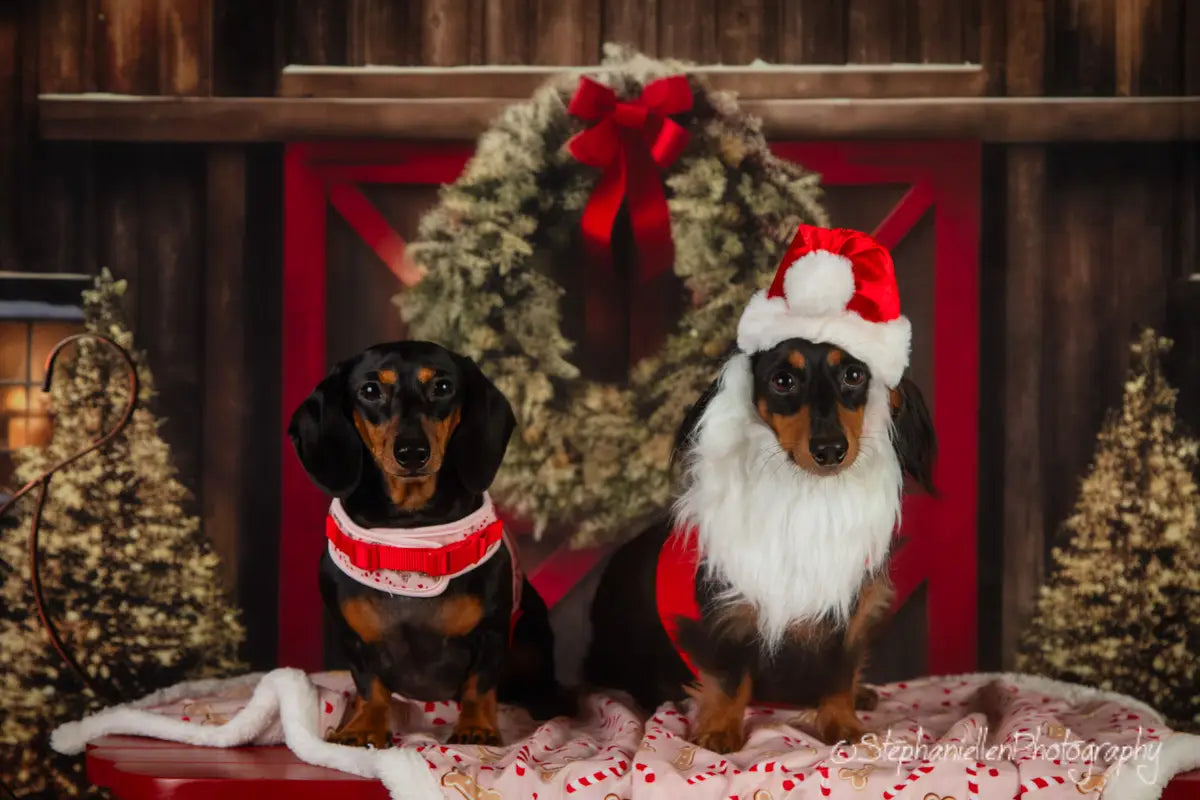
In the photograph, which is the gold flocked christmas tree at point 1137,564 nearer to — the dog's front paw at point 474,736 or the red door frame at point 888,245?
the red door frame at point 888,245

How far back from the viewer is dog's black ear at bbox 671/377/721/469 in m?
2.22

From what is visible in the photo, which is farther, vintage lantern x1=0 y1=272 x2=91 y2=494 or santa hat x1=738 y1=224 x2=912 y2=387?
Result: vintage lantern x1=0 y1=272 x2=91 y2=494

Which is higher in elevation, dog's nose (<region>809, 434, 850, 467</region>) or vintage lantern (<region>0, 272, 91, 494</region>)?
vintage lantern (<region>0, 272, 91, 494</region>)

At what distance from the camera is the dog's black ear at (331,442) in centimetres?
205

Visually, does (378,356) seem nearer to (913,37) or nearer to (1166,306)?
(913,37)

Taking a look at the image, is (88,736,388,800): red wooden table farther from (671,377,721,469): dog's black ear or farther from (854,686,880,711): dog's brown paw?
(854,686,880,711): dog's brown paw

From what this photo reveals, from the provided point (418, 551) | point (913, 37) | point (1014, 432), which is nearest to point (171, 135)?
point (418, 551)

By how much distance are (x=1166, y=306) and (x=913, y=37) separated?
0.89 meters

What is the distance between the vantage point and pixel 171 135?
9.30ft

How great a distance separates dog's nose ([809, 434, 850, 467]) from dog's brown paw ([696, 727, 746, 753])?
53cm

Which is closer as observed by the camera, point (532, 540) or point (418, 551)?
point (418, 551)

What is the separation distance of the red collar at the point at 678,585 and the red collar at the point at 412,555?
0.36m

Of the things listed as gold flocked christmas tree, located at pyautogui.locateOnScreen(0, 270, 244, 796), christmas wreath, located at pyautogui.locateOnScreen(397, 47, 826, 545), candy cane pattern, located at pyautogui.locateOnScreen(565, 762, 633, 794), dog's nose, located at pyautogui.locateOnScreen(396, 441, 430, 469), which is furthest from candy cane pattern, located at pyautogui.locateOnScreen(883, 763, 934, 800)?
gold flocked christmas tree, located at pyautogui.locateOnScreen(0, 270, 244, 796)

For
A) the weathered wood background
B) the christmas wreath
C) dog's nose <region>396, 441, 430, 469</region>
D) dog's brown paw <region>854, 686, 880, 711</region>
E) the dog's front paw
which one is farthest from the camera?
the weathered wood background
